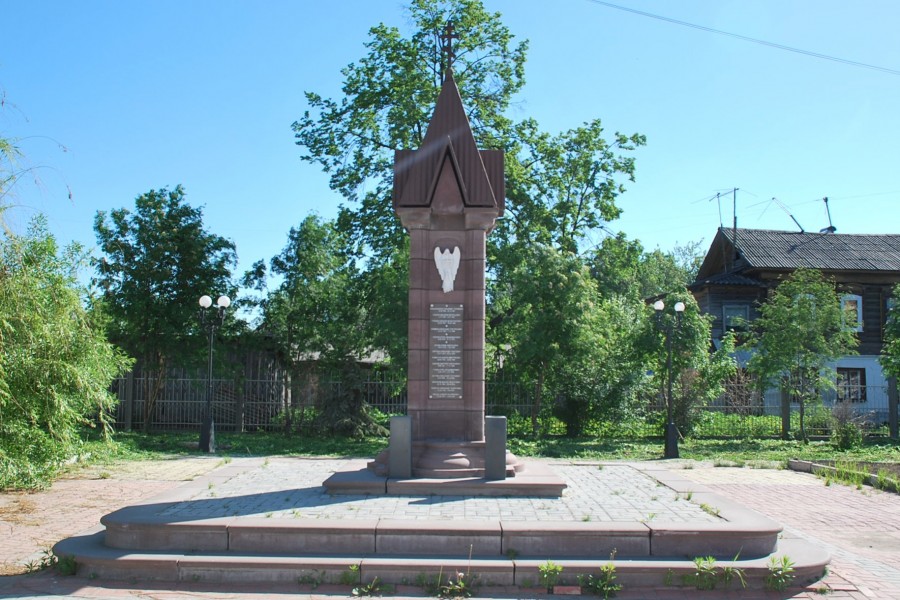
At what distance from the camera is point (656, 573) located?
6.80 m

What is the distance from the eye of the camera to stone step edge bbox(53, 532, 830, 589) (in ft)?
22.2

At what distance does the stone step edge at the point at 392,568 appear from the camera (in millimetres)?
6777

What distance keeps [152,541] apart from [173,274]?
52.5 ft

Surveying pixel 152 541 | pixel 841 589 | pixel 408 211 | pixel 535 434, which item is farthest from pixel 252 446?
pixel 841 589

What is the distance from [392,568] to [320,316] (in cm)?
1646

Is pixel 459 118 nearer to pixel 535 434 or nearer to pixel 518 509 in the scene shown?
pixel 518 509

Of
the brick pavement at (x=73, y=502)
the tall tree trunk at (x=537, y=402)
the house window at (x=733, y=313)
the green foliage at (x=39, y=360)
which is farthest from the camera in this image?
the house window at (x=733, y=313)

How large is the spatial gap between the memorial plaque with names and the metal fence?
11.6 metres

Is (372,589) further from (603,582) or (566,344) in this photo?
(566,344)

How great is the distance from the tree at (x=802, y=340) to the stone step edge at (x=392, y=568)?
15.5 meters

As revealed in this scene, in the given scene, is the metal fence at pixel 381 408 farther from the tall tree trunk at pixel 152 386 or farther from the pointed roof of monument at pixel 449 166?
the pointed roof of monument at pixel 449 166

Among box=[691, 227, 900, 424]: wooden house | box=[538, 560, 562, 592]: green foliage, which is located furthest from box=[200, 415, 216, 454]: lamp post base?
box=[691, 227, 900, 424]: wooden house

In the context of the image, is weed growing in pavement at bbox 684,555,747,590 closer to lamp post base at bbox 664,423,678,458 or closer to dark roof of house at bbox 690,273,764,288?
lamp post base at bbox 664,423,678,458

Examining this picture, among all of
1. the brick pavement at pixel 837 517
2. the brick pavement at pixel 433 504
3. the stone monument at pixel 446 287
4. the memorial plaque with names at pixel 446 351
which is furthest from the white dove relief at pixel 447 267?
the brick pavement at pixel 837 517
